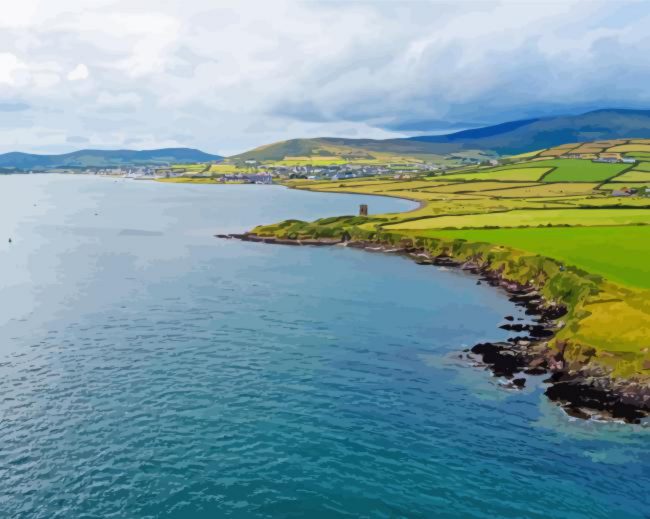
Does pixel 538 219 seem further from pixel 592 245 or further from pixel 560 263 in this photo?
pixel 560 263

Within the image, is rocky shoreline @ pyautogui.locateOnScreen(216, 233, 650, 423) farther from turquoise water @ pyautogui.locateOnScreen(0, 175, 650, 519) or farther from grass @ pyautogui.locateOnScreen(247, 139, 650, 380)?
turquoise water @ pyautogui.locateOnScreen(0, 175, 650, 519)

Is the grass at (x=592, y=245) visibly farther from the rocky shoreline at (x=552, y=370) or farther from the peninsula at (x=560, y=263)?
the rocky shoreline at (x=552, y=370)

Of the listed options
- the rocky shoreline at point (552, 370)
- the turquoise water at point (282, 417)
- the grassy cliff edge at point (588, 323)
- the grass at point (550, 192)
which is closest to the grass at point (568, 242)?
the grassy cliff edge at point (588, 323)

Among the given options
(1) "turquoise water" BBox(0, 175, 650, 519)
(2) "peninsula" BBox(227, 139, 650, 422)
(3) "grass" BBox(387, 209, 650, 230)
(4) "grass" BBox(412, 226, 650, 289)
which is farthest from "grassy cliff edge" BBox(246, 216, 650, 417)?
(3) "grass" BBox(387, 209, 650, 230)

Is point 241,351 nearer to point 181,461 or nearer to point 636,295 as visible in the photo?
point 181,461

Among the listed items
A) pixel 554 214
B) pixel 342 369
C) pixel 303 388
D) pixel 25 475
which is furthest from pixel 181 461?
pixel 554 214

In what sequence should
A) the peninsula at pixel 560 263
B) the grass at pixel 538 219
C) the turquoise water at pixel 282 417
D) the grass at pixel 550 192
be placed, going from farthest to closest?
the grass at pixel 550 192
the grass at pixel 538 219
the peninsula at pixel 560 263
the turquoise water at pixel 282 417
